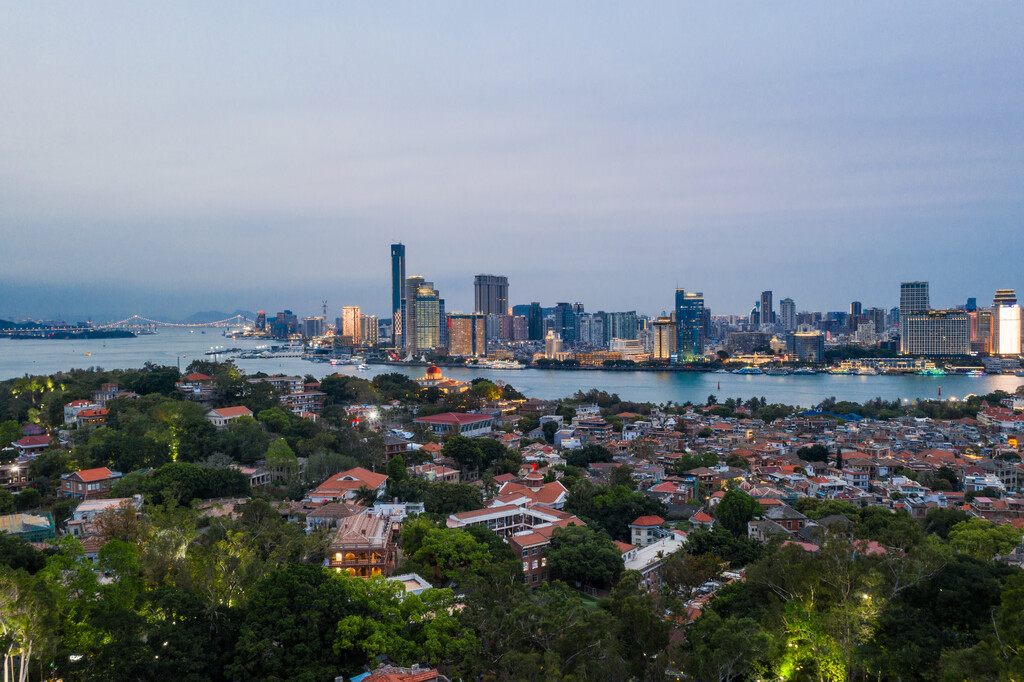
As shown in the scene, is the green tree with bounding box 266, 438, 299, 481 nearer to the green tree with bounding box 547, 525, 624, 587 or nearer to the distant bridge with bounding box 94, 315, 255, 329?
the green tree with bounding box 547, 525, 624, 587

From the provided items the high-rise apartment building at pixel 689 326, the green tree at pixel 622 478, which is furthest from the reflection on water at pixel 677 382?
the green tree at pixel 622 478

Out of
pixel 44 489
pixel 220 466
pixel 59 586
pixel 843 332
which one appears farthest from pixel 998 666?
pixel 843 332

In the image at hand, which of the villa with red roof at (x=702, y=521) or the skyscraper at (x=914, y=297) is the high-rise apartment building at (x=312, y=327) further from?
the villa with red roof at (x=702, y=521)

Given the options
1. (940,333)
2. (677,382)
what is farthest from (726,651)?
(940,333)

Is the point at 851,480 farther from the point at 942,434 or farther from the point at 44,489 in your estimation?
the point at 44,489

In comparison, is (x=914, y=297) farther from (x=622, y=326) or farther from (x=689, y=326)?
(x=622, y=326)

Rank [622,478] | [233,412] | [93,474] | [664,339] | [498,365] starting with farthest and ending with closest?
[664,339] < [498,365] < [233,412] < [622,478] < [93,474]
